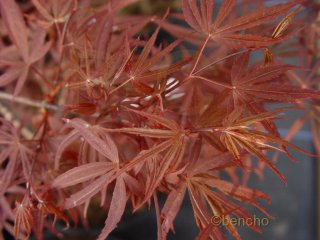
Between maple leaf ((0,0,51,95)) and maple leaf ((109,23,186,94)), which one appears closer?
maple leaf ((109,23,186,94))

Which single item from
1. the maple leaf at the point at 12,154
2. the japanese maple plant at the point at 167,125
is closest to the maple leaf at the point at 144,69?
the japanese maple plant at the point at 167,125

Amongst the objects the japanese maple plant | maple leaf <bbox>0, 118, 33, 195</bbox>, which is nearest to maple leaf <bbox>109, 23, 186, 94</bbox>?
the japanese maple plant

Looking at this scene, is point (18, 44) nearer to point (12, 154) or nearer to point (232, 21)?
point (12, 154)

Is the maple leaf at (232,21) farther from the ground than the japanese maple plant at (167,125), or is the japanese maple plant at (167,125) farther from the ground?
the maple leaf at (232,21)

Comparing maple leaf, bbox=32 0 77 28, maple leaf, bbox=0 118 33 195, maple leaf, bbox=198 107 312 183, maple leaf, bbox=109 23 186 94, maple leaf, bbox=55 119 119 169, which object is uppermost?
maple leaf, bbox=32 0 77 28

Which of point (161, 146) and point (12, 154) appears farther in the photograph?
point (12, 154)

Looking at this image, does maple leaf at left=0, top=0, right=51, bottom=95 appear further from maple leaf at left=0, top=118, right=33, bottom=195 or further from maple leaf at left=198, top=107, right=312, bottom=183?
maple leaf at left=198, top=107, right=312, bottom=183

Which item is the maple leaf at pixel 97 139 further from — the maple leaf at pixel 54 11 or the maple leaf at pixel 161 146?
the maple leaf at pixel 54 11

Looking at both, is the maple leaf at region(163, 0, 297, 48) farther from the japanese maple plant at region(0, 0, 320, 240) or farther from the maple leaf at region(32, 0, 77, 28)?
the maple leaf at region(32, 0, 77, 28)

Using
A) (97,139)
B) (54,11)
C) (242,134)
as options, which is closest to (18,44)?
(54,11)

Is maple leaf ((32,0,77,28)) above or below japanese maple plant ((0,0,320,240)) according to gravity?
above

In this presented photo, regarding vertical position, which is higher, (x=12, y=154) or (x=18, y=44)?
(x=18, y=44)

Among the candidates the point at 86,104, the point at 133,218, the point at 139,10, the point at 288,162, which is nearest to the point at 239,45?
the point at 86,104
